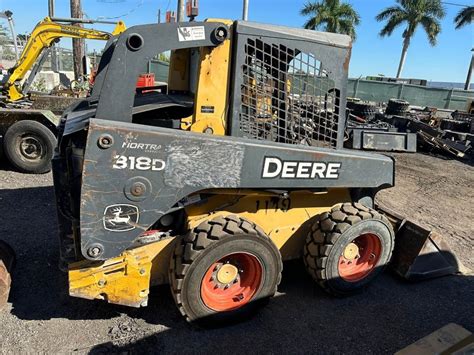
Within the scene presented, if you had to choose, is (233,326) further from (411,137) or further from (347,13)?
(347,13)

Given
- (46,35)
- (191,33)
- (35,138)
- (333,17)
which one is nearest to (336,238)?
(191,33)

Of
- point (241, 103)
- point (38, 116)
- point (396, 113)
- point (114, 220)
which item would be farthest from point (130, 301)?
point (396, 113)

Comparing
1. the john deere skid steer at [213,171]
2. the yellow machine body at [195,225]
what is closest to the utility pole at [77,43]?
the john deere skid steer at [213,171]

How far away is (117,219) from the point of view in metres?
2.63

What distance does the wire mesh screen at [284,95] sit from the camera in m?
2.97

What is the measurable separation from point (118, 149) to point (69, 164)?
0.61 m

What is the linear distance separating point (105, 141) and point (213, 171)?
745 mm

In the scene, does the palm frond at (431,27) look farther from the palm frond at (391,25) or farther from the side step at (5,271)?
the side step at (5,271)

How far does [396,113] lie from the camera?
1473 centimetres

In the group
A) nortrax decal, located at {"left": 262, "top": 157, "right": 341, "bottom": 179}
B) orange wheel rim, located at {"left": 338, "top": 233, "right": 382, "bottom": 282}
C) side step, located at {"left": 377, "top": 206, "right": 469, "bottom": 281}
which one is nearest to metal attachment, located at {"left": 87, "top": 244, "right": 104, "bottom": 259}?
nortrax decal, located at {"left": 262, "top": 157, "right": 341, "bottom": 179}

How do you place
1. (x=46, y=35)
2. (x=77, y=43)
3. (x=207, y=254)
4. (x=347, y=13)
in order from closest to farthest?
(x=207, y=254)
(x=46, y=35)
(x=77, y=43)
(x=347, y=13)

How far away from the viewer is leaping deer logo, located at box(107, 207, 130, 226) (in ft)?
8.53

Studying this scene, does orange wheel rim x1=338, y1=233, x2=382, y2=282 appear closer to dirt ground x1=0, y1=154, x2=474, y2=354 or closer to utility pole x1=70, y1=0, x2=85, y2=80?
dirt ground x1=0, y1=154, x2=474, y2=354

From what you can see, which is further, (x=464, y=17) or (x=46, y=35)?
(x=464, y=17)
